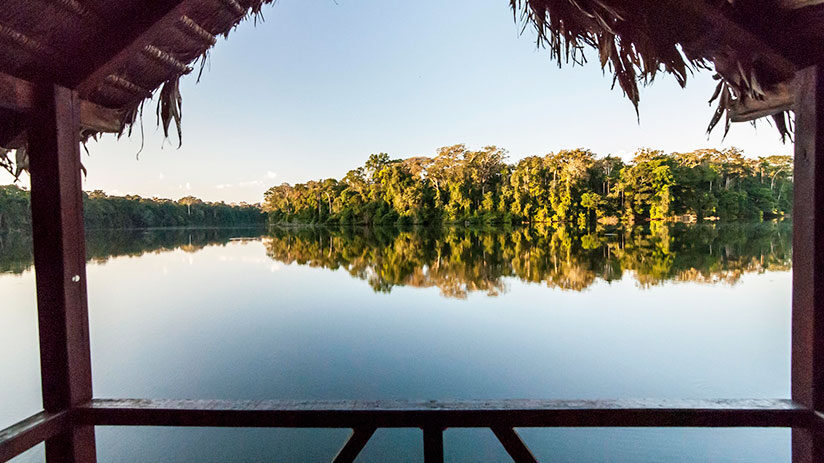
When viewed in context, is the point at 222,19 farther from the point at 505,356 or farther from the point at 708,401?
the point at 505,356

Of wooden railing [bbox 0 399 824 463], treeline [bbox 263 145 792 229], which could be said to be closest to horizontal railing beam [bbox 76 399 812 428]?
wooden railing [bbox 0 399 824 463]

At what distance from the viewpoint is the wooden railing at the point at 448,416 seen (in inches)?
42.4

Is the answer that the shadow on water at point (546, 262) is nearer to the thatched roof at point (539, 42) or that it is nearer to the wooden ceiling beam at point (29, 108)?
the thatched roof at point (539, 42)

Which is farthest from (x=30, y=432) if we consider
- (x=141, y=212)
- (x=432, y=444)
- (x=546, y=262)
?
(x=141, y=212)

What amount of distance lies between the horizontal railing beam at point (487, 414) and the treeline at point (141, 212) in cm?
3072

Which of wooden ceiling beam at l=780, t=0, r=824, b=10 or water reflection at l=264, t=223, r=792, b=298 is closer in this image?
wooden ceiling beam at l=780, t=0, r=824, b=10

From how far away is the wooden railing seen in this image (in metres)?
1.08

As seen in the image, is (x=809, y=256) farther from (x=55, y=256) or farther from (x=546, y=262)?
(x=546, y=262)

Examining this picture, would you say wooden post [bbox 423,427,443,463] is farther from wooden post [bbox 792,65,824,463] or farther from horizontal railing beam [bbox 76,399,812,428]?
wooden post [bbox 792,65,824,463]

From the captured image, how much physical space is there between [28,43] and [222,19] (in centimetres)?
58

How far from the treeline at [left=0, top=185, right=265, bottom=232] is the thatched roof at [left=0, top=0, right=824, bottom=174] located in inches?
1187

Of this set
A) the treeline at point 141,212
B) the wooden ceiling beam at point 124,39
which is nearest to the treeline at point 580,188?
the treeline at point 141,212

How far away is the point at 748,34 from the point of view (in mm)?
1109

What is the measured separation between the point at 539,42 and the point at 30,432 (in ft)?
7.25
